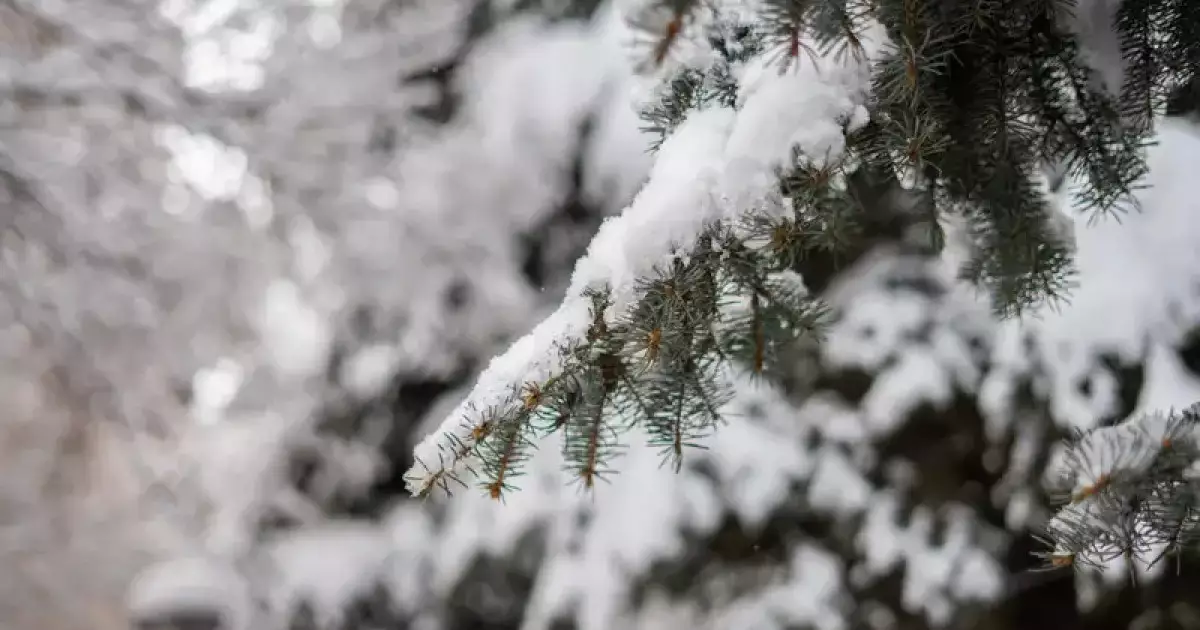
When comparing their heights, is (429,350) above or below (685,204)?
above

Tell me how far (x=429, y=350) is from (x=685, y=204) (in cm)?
108

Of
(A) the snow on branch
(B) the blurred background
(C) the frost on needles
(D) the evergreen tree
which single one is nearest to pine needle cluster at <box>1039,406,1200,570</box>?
(D) the evergreen tree

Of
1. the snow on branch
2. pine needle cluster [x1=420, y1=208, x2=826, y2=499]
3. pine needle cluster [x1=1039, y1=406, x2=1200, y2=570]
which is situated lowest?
pine needle cluster [x1=1039, y1=406, x2=1200, y2=570]

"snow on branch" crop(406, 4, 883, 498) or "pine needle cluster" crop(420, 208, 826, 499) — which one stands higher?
"snow on branch" crop(406, 4, 883, 498)

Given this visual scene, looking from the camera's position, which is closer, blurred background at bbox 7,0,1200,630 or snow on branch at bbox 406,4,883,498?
snow on branch at bbox 406,4,883,498

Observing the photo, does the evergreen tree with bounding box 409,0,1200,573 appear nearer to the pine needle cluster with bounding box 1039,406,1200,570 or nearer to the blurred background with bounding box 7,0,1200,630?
the pine needle cluster with bounding box 1039,406,1200,570

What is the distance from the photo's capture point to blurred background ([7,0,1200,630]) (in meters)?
1.46

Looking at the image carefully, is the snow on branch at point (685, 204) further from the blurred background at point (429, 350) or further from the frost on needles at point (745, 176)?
the blurred background at point (429, 350)

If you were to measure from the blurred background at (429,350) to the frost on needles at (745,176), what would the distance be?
810 mm

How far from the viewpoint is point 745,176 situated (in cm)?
64

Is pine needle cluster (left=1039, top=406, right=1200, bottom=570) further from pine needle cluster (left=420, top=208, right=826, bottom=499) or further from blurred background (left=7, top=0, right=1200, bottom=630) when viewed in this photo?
blurred background (left=7, top=0, right=1200, bottom=630)

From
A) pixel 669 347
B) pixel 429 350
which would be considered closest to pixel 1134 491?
pixel 669 347

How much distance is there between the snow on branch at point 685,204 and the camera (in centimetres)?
64

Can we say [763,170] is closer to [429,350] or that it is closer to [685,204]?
[685,204]
